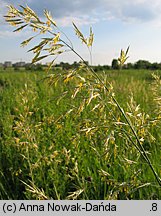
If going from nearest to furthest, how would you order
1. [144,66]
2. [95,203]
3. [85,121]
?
1. [85,121]
2. [95,203]
3. [144,66]

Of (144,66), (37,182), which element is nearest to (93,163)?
(37,182)

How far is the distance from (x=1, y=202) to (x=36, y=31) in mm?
1491

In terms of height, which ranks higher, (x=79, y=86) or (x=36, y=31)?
(x=36, y=31)

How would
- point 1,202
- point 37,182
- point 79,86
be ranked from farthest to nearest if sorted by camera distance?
point 37,182 < point 1,202 < point 79,86

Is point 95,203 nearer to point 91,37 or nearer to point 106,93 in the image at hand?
point 106,93

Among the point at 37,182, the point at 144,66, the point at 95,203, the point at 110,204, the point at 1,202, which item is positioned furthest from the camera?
the point at 144,66

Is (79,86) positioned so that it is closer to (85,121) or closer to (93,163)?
(85,121)

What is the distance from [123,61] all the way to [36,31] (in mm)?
438

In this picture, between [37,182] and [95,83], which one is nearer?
[95,83]

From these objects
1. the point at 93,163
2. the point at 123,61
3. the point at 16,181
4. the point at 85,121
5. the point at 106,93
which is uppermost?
the point at 123,61

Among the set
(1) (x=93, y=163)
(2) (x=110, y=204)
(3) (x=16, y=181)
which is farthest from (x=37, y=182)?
(2) (x=110, y=204)

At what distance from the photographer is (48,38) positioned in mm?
1269

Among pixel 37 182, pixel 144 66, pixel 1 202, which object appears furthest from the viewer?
pixel 144 66

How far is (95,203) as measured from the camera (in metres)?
1.95
